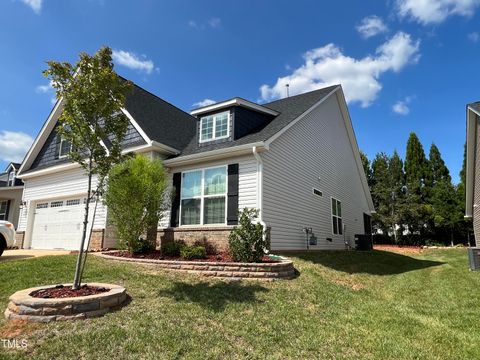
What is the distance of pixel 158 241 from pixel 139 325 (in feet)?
24.7

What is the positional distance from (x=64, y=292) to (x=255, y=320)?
10.6ft

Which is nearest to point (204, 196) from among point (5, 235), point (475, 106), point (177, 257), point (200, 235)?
point (200, 235)

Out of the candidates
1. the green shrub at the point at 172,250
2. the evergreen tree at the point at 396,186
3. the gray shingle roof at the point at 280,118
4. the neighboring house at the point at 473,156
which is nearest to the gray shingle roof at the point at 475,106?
the neighboring house at the point at 473,156

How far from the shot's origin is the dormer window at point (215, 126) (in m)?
12.5

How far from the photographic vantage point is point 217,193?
11234mm

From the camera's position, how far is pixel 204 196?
1152cm

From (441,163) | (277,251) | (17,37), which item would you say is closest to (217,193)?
(277,251)

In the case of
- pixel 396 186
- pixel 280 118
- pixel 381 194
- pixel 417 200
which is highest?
pixel 280 118

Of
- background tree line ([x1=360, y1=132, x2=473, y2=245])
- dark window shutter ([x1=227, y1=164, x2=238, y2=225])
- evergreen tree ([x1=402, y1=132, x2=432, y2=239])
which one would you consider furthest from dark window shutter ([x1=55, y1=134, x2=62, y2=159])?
evergreen tree ([x1=402, y1=132, x2=432, y2=239])

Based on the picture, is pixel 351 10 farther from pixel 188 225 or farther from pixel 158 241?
pixel 158 241

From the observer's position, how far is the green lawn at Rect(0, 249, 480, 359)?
3.99 meters

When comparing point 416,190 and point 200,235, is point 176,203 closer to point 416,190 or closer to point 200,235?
point 200,235

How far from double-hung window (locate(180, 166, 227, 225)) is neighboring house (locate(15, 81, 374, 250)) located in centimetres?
4

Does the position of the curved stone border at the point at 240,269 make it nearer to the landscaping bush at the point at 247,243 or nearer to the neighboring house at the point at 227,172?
the landscaping bush at the point at 247,243
